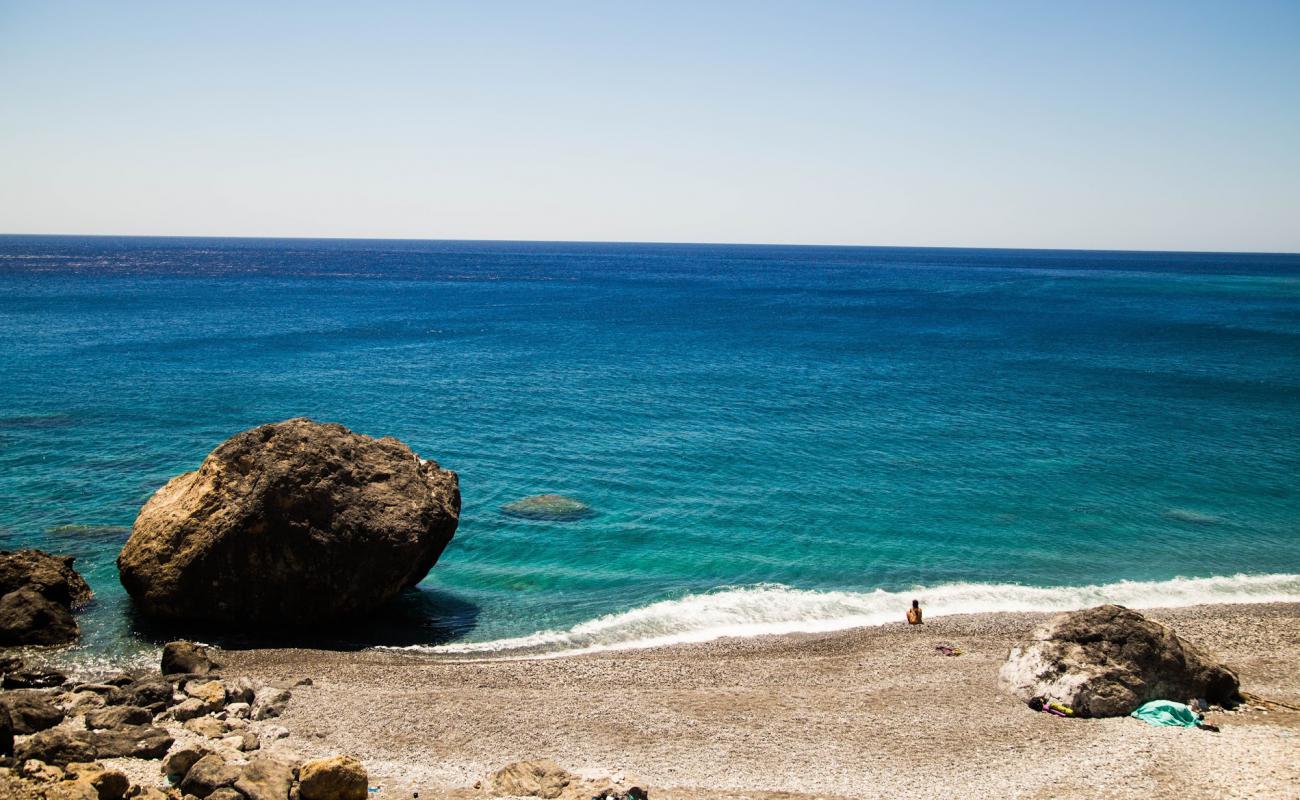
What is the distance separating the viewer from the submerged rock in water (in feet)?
115

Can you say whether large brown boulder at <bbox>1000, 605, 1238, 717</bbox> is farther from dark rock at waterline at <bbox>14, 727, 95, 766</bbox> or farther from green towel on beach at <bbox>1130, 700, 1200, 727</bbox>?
dark rock at waterline at <bbox>14, 727, 95, 766</bbox>

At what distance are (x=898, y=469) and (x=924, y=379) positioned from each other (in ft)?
84.0

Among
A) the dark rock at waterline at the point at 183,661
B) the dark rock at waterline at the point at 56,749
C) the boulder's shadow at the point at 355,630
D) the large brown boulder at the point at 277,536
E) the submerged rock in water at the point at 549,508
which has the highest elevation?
the large brown boulder at the point at 277,536

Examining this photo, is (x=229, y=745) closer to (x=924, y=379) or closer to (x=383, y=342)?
(x=924, y=379)

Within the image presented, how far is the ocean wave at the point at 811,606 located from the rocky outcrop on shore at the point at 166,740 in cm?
618

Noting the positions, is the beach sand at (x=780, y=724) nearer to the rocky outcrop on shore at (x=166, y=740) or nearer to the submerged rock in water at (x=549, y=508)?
the rocky outcrop on shore at (x=166, y=740)

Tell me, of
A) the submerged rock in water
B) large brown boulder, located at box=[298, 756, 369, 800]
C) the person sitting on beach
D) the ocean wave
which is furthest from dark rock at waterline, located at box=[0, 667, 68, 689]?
the person sitting on beach

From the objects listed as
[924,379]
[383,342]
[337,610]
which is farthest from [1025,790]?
[383,342]

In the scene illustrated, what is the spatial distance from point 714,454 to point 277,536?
24524 mm

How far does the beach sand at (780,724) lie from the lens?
1712 centimetres

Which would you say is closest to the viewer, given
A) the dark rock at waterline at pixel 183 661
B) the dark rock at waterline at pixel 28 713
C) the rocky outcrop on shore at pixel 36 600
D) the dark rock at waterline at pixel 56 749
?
the dark rock at waterline at pixel 56 749

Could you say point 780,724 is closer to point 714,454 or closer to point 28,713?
point 28,713

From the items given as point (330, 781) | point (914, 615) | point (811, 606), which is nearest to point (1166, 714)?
point (914, 615)

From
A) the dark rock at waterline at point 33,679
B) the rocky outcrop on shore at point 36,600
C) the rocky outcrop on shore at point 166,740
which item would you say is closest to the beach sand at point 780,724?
the rocky outcrop on shore at point 166,740
